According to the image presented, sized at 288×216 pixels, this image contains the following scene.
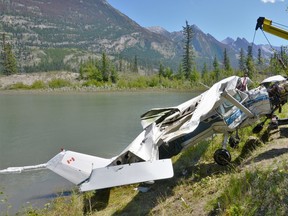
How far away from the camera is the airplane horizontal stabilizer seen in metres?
5.49

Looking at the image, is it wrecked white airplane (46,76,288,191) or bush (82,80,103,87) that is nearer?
wrecked white airplane (46,76,288,191)

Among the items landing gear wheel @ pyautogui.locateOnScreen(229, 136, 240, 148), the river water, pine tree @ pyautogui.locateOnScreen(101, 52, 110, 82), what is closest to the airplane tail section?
the river water

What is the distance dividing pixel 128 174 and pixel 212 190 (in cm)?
173

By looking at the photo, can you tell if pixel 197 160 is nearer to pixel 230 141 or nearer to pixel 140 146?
pixel 230 141

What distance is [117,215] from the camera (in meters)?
6.45

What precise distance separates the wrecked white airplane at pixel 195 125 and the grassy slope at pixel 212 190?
1.95 feet

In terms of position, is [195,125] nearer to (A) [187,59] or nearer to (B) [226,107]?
(B) [226,107]

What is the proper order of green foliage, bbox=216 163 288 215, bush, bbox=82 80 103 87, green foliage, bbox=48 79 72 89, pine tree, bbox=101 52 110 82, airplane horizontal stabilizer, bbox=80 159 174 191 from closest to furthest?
green foliage, bbox=216 163 288 215
airplane horizontal stabilizer, bbox=80 159 174 191
bush, bbox=82 80 103 87
green foliage, bbox=48 79 72 89
pine tree, bbox=101 52 110 82

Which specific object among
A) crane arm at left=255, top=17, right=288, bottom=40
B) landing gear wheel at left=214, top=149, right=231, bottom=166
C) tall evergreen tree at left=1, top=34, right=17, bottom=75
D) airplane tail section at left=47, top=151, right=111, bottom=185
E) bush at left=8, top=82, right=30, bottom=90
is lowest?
bush at left=8, top=82, right=30, bottom=90

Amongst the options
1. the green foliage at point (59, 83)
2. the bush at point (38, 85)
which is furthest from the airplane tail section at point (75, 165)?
the bush at point (38, 85)

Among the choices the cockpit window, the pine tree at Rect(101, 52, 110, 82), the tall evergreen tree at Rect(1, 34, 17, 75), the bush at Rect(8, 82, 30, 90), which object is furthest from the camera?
the tall evergreen tree at Rect(1, 34, 17, 75)

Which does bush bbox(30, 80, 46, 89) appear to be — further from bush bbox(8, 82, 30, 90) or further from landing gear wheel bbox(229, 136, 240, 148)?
landing gear wheel bbox(229, 136, 240, 148)

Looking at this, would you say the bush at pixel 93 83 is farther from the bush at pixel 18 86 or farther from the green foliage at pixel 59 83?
the bush at pixel 18 86

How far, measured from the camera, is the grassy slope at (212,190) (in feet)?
15.1
